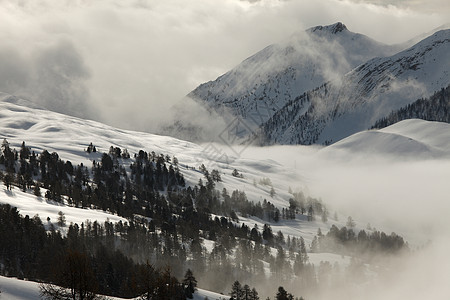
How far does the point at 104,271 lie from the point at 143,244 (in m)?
46.1

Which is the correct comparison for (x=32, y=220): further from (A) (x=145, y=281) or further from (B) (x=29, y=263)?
(A) (x=145, y=281)

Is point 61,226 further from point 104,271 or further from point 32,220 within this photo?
point 104,271

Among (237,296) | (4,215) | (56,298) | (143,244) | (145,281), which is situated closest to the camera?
(56,298)

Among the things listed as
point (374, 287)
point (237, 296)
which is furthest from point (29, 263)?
point (374, 287)

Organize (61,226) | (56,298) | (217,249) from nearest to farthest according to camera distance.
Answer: (56,298) < (61,226) < (217,249)

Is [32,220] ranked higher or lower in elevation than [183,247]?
higher

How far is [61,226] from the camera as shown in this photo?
163000 millimetres

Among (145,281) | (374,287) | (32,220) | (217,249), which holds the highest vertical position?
(145,281)

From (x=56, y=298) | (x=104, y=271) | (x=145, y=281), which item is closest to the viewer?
(x=56, y=298)

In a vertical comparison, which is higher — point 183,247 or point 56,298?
point 56,298

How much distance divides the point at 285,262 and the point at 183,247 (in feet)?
146

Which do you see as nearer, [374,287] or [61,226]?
[61,226]

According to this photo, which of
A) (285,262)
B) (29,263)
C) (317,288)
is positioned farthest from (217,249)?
(29,263)

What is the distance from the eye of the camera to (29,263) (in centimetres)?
13212
